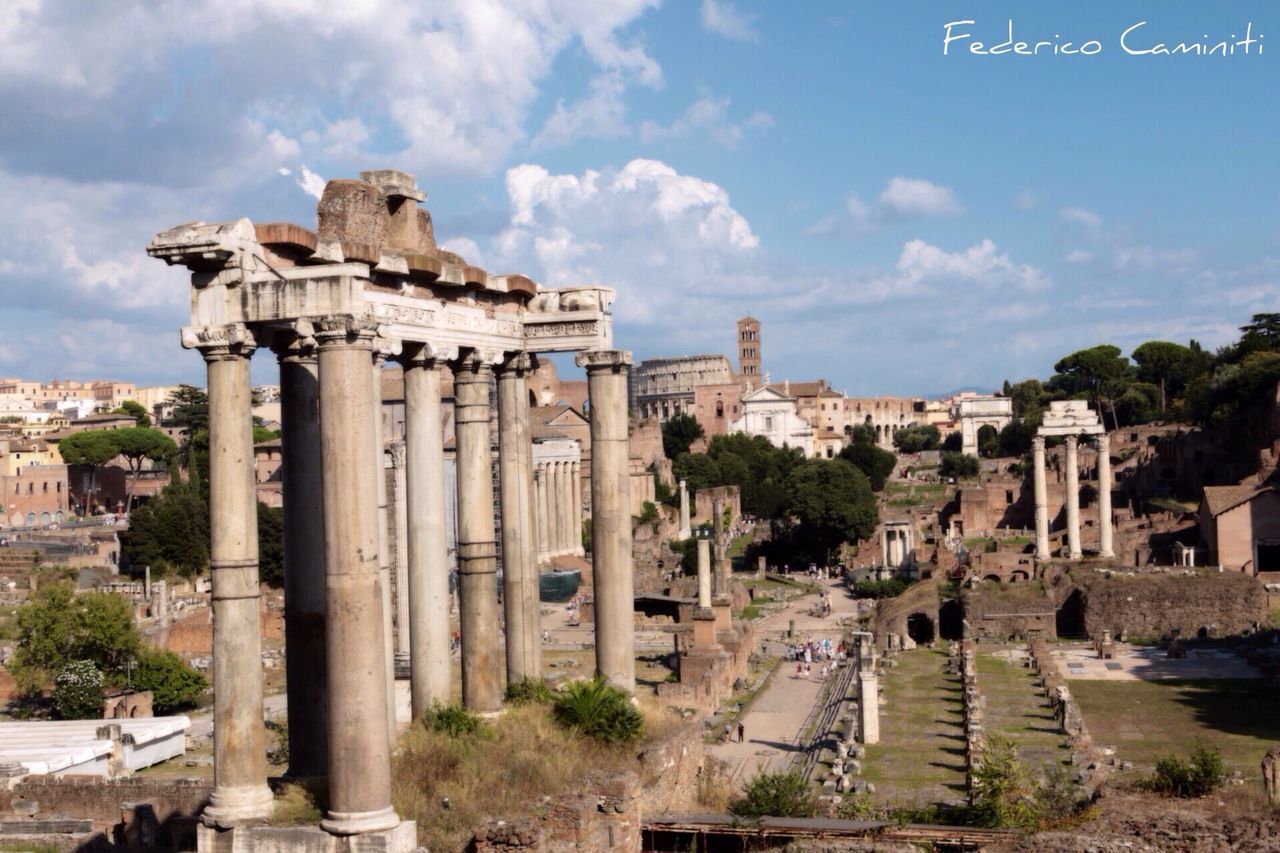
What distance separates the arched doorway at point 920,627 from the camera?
48438 millimetres

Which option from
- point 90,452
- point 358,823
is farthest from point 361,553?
point 90,452

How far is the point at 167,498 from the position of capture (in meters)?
66.3

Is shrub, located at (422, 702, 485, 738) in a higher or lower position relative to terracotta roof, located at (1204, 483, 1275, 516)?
lower

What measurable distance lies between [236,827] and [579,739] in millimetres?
3567

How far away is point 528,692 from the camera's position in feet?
49.5

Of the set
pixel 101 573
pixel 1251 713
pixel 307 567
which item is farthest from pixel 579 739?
pixel 101 573

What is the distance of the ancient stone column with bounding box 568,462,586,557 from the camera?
7338cm

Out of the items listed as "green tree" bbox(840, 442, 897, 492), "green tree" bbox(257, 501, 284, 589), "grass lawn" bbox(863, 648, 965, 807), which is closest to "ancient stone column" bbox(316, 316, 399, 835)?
"grass lawn" bbox(863, 648, 965, 807)

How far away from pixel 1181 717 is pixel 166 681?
24.0m

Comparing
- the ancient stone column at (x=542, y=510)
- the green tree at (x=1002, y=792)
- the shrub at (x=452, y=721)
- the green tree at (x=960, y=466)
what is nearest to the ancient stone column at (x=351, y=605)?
the shrub at (x=452, y=721)

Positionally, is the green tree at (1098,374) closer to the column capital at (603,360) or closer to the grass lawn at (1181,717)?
the grass lawn at (1181,717)

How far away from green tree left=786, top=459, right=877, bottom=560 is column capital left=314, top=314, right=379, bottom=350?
198ft

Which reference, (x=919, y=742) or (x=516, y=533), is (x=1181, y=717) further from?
(x=516, y=533)

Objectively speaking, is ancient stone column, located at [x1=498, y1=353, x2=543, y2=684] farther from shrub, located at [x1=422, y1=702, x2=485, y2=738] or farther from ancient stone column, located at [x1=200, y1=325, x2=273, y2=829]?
ancient stone column, located at [x1=200, y1=325, x2=273, y2=829]
